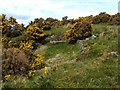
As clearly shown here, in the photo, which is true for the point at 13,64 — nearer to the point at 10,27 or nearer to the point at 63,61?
→ the point at 63,61

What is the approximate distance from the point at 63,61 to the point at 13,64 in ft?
18.1

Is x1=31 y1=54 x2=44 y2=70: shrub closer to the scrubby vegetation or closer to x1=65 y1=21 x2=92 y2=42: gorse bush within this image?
the scrubby vegetation

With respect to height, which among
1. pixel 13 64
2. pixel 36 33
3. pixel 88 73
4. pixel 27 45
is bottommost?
pixel 88 73

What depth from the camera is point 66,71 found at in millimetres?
19031

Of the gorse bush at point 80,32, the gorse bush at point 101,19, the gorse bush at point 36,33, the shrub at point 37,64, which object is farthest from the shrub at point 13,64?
the gorse bush at point 101,19

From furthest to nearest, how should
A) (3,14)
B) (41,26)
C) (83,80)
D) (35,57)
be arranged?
1. (3,14)
2. (41,26)
3. (35,57)
4. (83,80)

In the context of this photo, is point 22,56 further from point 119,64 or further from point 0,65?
point 119,64

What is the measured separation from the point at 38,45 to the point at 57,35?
2.72m

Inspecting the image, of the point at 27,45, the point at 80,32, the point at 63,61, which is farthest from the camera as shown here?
the point at 80,32

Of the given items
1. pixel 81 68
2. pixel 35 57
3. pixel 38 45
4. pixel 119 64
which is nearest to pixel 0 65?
pixel 35 57

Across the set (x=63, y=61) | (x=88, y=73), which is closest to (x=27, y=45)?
(x=63, y=61)

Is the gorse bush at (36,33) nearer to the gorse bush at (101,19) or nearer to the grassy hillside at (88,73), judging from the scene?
the gorse bush at (101,19)

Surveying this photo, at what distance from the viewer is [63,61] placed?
85.8ft

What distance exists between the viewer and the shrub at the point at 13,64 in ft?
70.6
